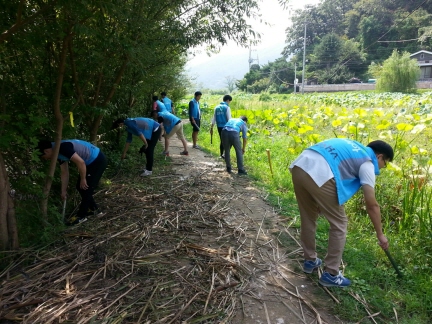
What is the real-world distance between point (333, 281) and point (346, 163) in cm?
115

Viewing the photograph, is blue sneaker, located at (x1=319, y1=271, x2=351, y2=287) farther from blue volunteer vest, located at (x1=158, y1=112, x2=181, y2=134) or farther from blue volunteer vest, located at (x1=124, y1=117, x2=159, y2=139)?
blue volunteer vest, located at (x1=158, y1=112, x2=181, y2=134)

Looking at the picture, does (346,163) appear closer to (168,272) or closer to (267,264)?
(267,264)

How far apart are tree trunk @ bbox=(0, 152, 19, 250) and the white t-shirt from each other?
3.00 metres

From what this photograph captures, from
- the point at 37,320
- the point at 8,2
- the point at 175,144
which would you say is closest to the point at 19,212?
the point at 37,320

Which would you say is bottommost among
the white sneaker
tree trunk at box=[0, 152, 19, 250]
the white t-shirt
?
the white sneaker

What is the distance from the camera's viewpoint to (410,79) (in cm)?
3512

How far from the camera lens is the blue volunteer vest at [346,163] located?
108 inches

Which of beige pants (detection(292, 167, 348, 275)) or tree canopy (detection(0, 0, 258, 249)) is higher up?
tree canopy (detection(0, 0, 258, 249))

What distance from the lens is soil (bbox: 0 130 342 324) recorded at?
2541 mm

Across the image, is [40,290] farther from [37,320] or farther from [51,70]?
[51,70]

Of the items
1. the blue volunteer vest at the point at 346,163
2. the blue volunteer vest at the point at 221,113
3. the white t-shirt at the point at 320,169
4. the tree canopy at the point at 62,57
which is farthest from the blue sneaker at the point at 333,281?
the blue volunteer vest at the point at 221,113

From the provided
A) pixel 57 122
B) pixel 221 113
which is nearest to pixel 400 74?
pixel 221 113

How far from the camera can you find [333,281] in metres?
2.92

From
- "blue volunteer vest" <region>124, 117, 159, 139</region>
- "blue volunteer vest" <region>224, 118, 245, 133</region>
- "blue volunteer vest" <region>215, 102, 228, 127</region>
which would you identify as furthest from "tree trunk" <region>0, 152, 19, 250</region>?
"blue volunteer vest" <region>215, 102, 228, 127</region>
